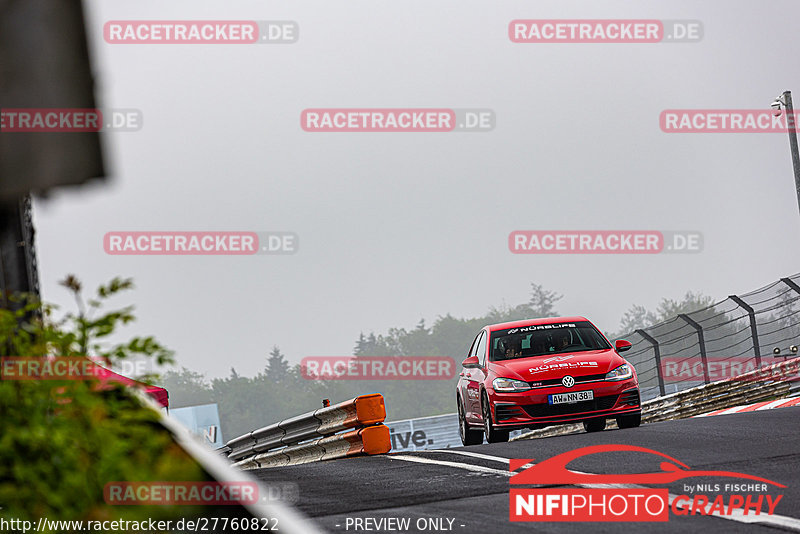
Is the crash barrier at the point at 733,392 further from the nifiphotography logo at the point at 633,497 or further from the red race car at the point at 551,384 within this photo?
the nifiphotography logo at the point at 633,497

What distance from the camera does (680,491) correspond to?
6.48m

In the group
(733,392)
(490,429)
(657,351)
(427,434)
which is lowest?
(427,434)

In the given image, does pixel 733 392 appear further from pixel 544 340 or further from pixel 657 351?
pixel 544 340

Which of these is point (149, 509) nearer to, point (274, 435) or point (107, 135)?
point (107, 135)

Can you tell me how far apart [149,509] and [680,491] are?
5087 millimetres

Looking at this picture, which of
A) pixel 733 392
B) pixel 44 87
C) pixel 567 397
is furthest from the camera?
pixel 733 392

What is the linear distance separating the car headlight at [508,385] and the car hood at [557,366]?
2.0 inches

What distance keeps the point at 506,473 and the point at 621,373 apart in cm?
462

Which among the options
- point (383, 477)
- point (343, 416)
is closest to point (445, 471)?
point (383, 477)

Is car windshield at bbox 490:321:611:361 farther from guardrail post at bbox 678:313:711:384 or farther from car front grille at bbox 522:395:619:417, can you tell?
guardrail post at bbox 678:313:711:384

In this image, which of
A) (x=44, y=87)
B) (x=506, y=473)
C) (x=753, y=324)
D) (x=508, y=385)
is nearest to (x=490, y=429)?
(x=508, y=385)

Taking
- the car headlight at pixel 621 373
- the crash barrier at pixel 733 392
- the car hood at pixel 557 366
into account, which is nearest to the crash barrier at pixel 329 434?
the car hood at pixel 557 366

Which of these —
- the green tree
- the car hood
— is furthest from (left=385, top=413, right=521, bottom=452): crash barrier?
the green tree

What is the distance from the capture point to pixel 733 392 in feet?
57.1
